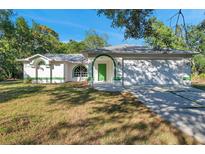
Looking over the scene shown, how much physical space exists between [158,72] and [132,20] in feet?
31.3

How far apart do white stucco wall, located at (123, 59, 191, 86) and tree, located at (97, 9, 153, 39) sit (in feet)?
26.0

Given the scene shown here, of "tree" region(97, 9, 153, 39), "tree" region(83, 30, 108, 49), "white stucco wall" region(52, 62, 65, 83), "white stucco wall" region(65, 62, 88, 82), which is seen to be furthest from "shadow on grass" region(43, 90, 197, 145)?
"tree" region(83, 30, 108, 49)

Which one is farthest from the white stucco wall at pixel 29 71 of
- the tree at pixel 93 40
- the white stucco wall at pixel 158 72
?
the tree at pixel 93 40

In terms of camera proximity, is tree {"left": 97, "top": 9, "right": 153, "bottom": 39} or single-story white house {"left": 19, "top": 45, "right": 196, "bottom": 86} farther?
single-story white house {"left": 19, "top": 45, "right": 196, "bottom": 86}

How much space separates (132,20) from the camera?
8.69m

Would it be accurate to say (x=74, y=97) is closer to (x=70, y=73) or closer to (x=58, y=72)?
(x=58, y=72)

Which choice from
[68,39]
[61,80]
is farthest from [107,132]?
[68,39]

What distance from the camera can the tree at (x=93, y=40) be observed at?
46719 millimetres

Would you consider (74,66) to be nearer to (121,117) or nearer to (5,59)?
(5,59)

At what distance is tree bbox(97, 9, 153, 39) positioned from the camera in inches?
319

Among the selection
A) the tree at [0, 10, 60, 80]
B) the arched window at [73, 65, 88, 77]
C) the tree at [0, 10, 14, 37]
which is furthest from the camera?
the tree at [0, 10, 60, 80]

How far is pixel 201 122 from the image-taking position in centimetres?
604

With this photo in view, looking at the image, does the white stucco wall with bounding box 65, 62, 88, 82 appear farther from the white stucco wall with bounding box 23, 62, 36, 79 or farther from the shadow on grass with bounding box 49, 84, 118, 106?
the shadow on grass with bounding box 49, 84, 118, 106
